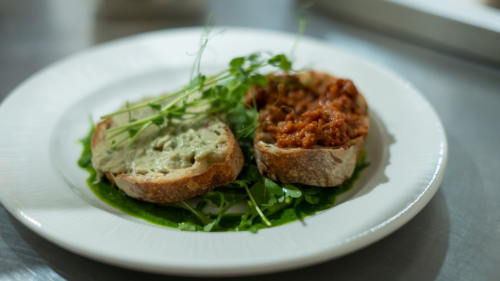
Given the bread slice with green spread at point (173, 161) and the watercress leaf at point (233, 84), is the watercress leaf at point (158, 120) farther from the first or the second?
the watercress leaf at point (233, 84)

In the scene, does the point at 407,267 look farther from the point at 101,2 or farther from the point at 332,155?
the point at 101,2

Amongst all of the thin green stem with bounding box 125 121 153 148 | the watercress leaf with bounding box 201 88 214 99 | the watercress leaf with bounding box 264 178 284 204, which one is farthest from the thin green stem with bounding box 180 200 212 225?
the watercress leaf with bounding box 201 88 214 99

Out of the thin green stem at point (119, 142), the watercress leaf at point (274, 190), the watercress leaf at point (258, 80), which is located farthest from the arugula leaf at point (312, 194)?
the thin green stem at point (119, 142)

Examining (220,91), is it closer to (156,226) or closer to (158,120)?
(158,120)

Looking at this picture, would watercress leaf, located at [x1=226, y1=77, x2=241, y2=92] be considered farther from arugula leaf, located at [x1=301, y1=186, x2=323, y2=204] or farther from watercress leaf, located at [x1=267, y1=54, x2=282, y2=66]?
arugula leaf, located at [x1=301, y1=186, x2=323, y2=204]

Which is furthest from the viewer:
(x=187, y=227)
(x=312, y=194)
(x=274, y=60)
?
(x=274, y=60)

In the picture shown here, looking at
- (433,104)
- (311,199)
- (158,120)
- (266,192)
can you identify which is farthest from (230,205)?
(433,104)

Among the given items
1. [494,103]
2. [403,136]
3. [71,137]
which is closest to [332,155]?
[403,136]
